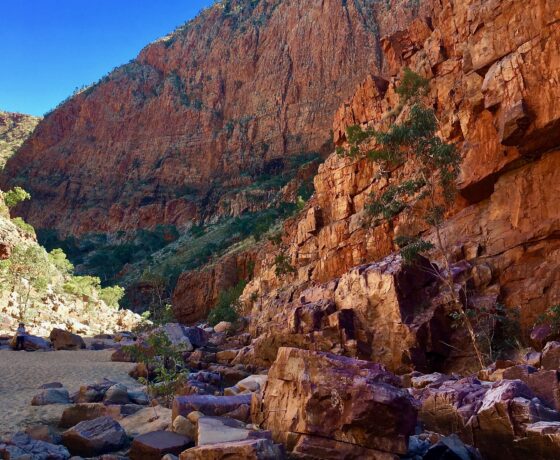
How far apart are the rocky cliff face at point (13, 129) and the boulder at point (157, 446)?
148988 millimetres

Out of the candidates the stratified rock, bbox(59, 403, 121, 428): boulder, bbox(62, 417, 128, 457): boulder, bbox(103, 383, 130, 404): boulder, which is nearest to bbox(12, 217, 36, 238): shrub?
bbox(103, 383, 130, 404): boulder

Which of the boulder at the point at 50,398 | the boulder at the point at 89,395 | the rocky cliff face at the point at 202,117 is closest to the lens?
the boulder at the point at 50,398

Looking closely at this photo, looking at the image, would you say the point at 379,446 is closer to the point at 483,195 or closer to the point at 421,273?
the point at 421,273

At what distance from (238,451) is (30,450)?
149 inches

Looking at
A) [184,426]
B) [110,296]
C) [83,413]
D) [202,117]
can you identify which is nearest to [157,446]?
[184,426]

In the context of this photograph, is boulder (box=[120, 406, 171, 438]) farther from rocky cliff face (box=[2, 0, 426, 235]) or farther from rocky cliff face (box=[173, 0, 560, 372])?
rocky cliff face (box=[2, 0, 426, 235])

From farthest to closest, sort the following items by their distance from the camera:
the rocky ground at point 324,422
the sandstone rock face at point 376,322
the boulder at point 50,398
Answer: the sandstone rock face at point 376,322 < the boulder at point 50,398 < the rocky ground at point 324,422

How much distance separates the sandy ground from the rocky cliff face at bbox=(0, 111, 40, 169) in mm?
132638

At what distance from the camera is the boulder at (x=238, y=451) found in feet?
20.7

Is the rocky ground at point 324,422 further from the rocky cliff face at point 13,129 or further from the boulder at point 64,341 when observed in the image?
the rocky cliff face at point 13,129

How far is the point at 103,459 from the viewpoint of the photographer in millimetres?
7656

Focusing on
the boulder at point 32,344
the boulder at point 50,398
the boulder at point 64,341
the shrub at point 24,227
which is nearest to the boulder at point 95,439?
the boulder at point 50,398

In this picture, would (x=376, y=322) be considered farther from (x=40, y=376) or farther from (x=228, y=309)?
(x=228, y=309)

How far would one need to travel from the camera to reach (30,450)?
7684 mm
